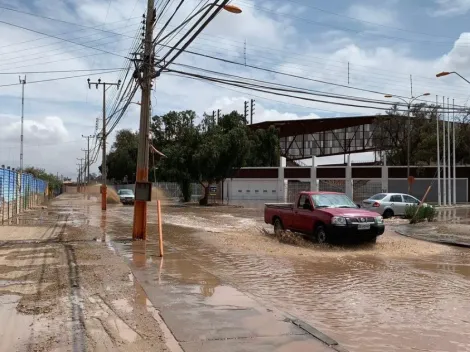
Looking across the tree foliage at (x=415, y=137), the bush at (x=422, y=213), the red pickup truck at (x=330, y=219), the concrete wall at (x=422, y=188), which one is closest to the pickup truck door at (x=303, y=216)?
the red pickup truck at (x=330, y=219)

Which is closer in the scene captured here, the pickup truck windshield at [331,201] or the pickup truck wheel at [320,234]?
the pickup truck wheel at [320,234]

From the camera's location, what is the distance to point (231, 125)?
144 feet

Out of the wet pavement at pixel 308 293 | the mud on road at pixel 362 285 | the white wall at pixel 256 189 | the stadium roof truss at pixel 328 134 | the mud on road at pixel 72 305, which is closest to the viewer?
the mud on road at pixel 72 305

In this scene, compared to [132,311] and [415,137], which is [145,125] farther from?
[415,137]

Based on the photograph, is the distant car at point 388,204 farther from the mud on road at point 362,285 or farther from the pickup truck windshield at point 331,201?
the pickup truck windshield at point 331,201

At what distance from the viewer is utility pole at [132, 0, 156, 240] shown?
14.6 m

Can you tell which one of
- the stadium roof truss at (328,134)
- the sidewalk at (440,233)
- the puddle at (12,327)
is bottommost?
the puddle at (12,327)

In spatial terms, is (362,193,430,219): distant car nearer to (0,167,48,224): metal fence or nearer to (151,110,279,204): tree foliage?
(151,110,279,204): tree foliage

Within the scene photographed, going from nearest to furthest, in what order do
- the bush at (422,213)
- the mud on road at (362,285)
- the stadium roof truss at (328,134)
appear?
1. the mud on road at (362,285)
2. the bush at (422,213)
3. the stadium roof truss at (328,134)

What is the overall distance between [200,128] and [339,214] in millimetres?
33387

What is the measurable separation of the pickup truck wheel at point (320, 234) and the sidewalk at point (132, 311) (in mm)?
4188

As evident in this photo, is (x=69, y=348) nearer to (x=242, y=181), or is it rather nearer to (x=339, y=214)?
(x=339, y=214)

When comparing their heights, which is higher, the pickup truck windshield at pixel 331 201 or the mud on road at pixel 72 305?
the pickup truck windshield at pixel 331 201

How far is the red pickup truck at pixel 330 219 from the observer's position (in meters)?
12.9
